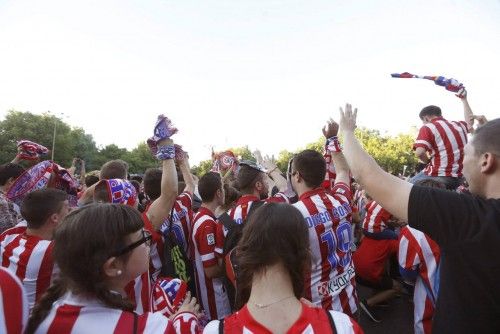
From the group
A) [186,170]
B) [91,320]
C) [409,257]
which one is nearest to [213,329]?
[91,320]

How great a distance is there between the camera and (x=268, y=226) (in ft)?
5.78

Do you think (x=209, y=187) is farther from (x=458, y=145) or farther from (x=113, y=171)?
(x=458, y=145)

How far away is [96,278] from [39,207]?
162cm

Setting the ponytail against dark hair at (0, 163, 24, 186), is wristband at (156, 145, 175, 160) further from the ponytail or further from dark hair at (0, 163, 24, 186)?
dark hair at (0, 163, 24, 186)

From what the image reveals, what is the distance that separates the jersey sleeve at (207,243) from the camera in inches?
141

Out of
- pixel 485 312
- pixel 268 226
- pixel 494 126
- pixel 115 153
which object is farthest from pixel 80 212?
pixel 115 153

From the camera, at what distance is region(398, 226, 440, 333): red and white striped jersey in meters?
2.84

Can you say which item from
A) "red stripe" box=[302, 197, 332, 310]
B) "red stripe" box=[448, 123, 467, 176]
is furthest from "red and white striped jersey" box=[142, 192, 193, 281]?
"red stripe" box=[448, 123, 467, 176]

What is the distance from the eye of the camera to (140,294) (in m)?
2.48

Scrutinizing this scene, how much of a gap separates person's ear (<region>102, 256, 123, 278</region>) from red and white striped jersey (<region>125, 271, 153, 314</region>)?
0.85 metres

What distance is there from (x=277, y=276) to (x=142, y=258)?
27.9 inches

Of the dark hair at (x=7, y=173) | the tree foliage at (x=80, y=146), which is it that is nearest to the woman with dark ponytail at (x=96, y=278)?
the dark hair at (x=7, y=173)

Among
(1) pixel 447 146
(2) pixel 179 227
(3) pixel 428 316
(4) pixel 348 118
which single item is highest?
(4) pixel 348 118

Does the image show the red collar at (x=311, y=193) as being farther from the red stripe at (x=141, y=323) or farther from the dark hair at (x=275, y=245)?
the red stripe at (x=141, y=323)
